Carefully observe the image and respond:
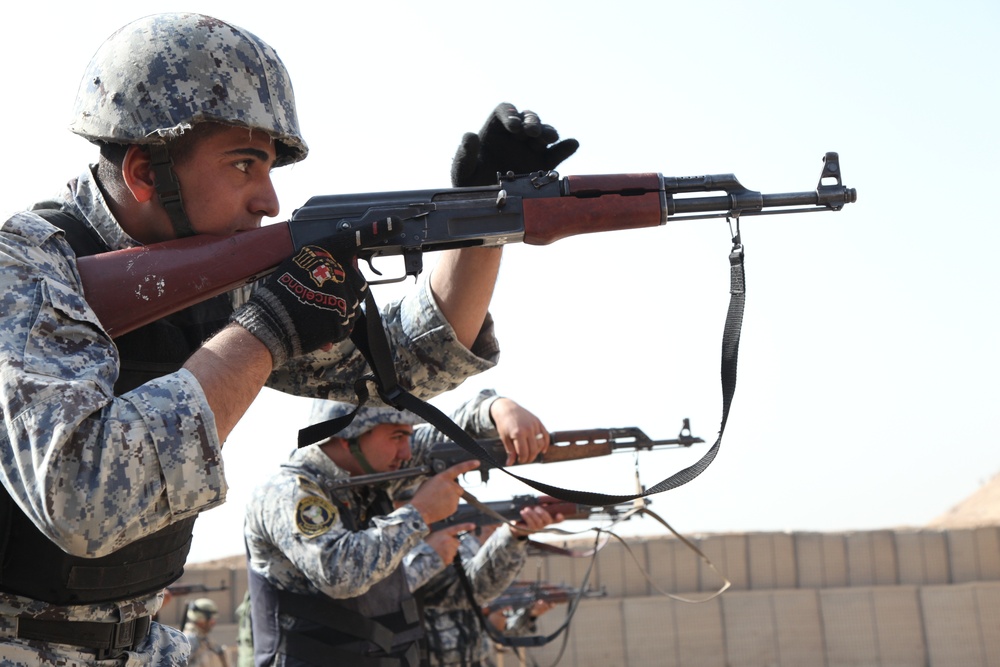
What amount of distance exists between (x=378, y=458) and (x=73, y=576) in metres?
3.56

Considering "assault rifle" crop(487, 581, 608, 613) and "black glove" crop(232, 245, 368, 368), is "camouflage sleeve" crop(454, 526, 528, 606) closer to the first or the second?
"assault rifle" crop(487, 581, 608, 613)

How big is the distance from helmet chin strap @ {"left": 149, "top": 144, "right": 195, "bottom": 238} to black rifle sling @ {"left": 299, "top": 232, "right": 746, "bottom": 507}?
54 centimetres

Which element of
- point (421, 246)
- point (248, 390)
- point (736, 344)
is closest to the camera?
point (248, 390)

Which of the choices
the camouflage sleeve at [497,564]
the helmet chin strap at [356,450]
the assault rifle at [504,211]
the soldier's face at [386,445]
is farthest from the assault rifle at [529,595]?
the assault rifle at [504,211]

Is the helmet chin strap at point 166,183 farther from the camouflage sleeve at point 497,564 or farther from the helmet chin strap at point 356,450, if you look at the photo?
the camouflage sleeve at point 497,564

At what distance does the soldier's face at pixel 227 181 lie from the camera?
2738mm

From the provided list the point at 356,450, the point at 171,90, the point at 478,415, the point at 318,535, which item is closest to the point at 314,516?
the point at 318,535

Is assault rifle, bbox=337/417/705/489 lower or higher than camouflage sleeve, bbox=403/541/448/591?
higher

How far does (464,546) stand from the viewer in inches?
373

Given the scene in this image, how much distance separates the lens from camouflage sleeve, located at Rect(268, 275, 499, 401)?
3.27 m

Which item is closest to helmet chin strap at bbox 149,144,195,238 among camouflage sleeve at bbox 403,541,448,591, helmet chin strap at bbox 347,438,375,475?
helmet chin strap at bbox 347,438,375,475

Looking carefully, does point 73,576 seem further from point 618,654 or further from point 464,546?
point 618,654

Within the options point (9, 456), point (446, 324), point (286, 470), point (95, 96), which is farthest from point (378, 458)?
point (9, 456)

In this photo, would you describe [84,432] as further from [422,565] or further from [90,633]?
[422,565]
